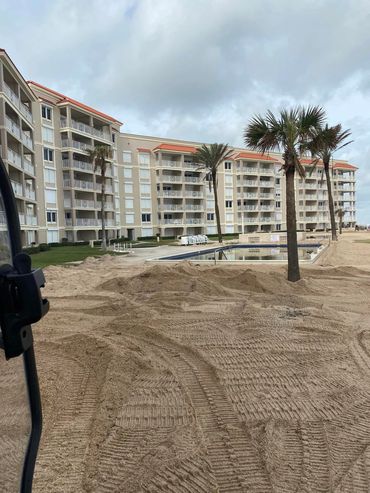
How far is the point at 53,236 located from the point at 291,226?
127ft

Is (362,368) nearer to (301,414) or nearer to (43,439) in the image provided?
(301,414)

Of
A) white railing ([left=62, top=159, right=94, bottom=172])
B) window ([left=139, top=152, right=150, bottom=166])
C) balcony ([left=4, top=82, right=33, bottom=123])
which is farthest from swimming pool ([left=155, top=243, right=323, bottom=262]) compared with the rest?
window ([left=139, top=152, right=150, bottom=166])

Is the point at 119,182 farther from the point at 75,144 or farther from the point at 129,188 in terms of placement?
the point at 75,144

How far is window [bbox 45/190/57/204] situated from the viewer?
155ft

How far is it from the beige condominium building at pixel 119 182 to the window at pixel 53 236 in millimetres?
123

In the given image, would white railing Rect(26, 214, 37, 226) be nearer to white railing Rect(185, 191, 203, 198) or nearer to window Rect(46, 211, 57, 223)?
window Rect(46, 211, 57, 223)

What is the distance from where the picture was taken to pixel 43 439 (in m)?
3.86

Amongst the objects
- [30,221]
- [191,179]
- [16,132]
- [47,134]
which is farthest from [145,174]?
[16,132]

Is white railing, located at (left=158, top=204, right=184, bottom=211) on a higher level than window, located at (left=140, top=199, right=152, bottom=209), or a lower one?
lower

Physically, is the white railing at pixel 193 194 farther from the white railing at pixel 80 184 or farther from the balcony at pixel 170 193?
the white railing at pixel 80 184

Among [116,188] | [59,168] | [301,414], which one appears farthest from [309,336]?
[116,188]

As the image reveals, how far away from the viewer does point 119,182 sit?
208 feet

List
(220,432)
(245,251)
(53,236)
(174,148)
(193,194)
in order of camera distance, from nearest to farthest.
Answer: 1. (220,432)
2. (245,251)
3. (53,236)
4. (174,148)
5. (193,194)

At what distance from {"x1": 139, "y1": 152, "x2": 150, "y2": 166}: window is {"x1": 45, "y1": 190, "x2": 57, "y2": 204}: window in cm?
2036
